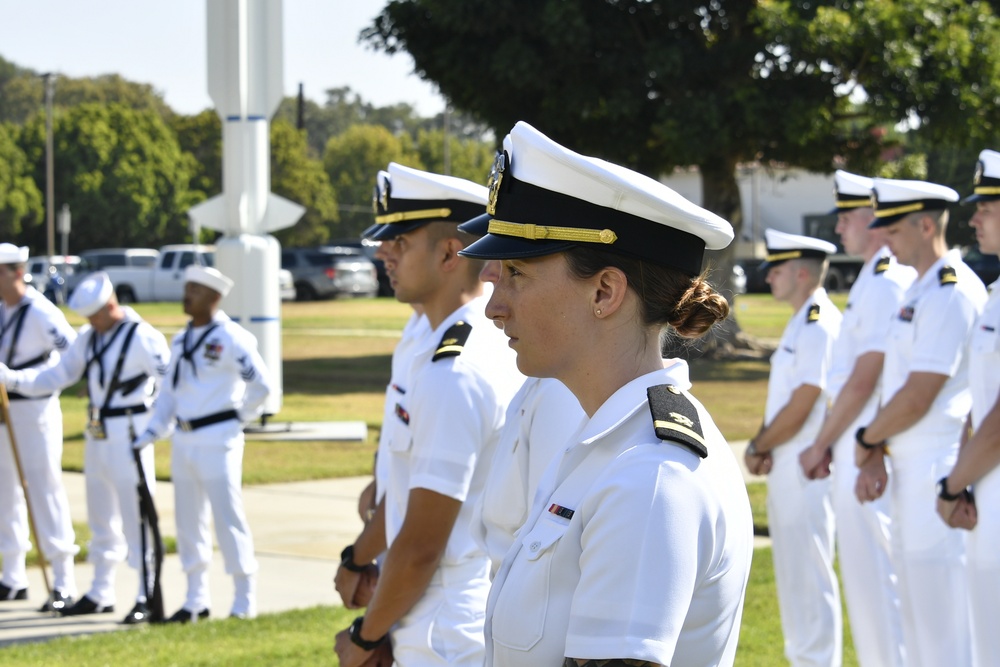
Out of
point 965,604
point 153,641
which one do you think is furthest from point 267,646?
point 965,604

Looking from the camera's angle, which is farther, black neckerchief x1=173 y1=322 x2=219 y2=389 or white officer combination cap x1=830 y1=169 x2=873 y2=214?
black neckerchief x1=173 y1=322 x2=219 y2=389

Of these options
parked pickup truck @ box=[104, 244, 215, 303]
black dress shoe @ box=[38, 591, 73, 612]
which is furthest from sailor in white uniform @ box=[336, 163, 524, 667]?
parked pickup truck @ box=[104, 244, 215, 303]

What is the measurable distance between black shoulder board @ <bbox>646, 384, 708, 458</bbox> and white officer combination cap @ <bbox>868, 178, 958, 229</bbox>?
389 centimetres

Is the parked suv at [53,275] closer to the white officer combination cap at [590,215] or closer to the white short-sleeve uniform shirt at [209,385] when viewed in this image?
the white short-sleeve uniform shirt at [209,385]

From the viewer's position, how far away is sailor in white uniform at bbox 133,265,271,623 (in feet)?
26.0

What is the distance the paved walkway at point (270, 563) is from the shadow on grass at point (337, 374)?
28.8 ft

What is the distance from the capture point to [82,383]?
Result: 70.0 feet

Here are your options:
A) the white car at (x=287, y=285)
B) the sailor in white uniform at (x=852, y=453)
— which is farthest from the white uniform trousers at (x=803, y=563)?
the white car at (x=287, y=285)

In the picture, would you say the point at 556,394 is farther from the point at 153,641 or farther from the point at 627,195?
the point at 153,641

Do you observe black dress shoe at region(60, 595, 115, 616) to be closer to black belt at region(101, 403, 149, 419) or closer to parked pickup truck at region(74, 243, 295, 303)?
black belt at region(101, 403, 149, 419)

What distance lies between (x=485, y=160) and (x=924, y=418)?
7886cm

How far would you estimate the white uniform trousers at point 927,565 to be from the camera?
5.24 meters

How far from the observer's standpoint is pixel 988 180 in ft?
16.3

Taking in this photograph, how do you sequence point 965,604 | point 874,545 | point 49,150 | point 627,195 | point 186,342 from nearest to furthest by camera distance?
point 627,195 < point 965,604 < point 874,545 < point 186,342 < point 49,150
